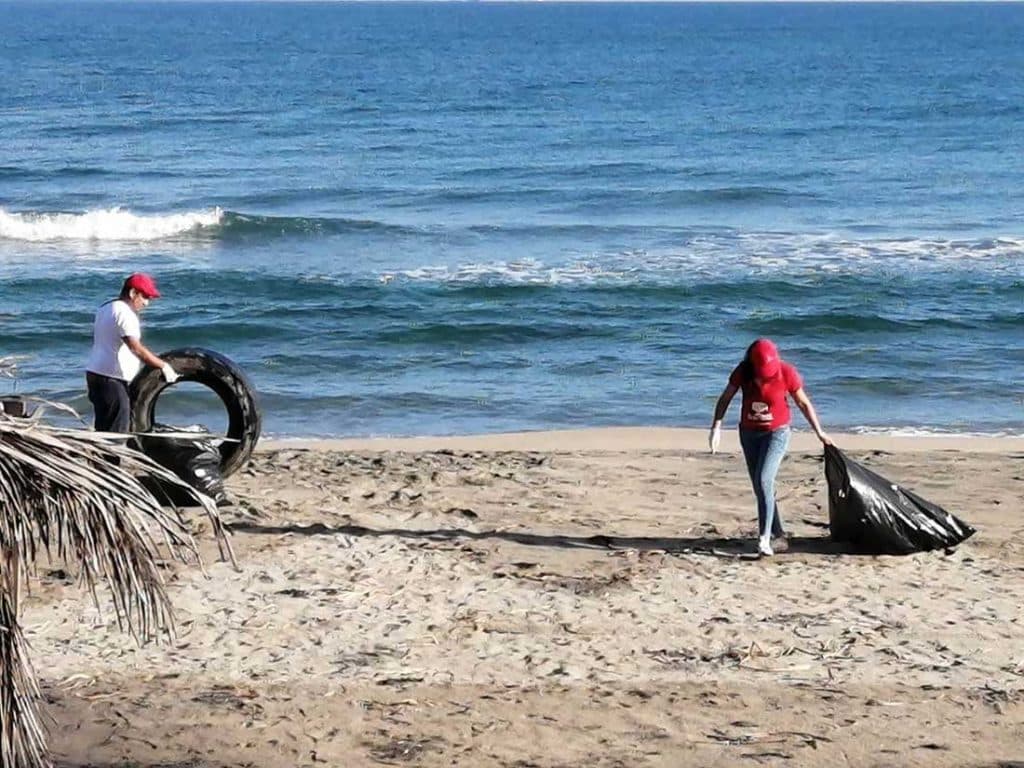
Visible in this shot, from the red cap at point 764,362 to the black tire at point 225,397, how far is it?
12.3 ft

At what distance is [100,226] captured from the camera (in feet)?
99.9

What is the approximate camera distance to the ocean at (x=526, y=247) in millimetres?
18562

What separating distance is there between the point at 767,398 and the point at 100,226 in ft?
73.4

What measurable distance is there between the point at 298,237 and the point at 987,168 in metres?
17.6

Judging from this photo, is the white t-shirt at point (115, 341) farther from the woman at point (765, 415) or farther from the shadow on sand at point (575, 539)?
the woman at point (765, 415)

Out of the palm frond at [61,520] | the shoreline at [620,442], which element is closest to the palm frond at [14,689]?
the palm frond at [61,520]

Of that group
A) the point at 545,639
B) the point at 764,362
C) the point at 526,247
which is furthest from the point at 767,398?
the point at 526,247

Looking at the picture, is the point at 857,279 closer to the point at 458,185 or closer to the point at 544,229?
the point at 544,229

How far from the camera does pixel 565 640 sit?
29.0 ft

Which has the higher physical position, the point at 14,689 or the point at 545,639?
the point at 14,689

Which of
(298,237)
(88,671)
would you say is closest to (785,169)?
(298,237)

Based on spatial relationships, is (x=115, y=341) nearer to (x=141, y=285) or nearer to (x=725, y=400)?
(x=141, y=285)

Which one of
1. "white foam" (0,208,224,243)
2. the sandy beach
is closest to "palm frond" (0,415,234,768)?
the sandy beach

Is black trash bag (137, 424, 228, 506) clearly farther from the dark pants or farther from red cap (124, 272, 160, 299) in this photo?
red cap (124, 272, 160, 299)
